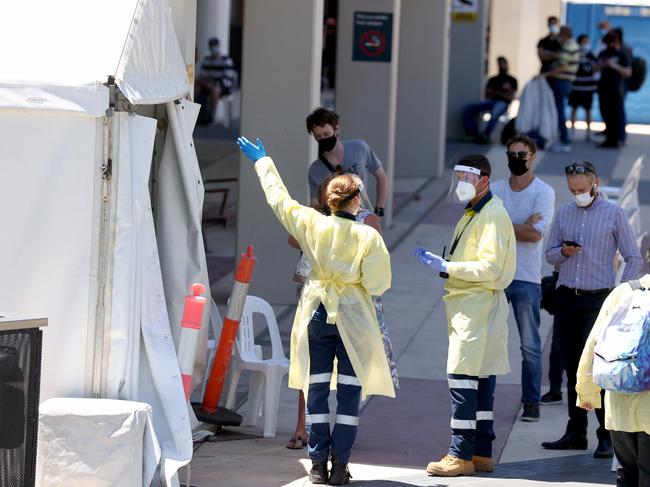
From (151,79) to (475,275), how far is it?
6.56 feet

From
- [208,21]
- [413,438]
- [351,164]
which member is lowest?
[413,438]

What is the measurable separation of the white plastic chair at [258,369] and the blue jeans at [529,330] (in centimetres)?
154

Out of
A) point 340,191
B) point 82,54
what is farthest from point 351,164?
point 82,54

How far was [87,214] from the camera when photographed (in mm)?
6441

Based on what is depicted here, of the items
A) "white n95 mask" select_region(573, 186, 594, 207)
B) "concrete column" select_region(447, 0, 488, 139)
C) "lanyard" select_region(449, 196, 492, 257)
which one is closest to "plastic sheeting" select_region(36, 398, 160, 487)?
"lanyard" select_region(449, 196, 492, 257)

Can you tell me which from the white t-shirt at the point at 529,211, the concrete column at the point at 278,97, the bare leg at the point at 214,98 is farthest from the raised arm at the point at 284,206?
the bare leg at the point at 214,98

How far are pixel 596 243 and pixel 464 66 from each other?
1516 centimetres

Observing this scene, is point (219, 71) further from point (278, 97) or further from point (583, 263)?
point (583, 263)

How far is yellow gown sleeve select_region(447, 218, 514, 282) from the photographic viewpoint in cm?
697

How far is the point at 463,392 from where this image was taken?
7.09 meters

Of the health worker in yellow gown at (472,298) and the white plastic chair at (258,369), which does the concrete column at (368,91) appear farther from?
the health worker in yellow gown at (472,298)

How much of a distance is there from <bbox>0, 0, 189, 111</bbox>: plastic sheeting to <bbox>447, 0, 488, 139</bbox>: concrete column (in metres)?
15.6

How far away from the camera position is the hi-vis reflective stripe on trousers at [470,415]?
7.09 m

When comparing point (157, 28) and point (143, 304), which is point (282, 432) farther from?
point (157, 28)
